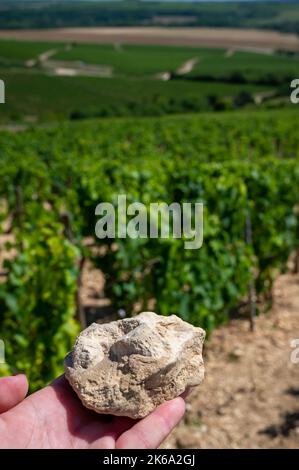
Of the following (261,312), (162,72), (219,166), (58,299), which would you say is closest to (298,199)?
(219,166)

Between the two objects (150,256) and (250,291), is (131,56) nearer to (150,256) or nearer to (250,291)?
(250,291)

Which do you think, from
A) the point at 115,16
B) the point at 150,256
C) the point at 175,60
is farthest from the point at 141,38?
the point at 150,256

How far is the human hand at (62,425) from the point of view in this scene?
7.29 feet

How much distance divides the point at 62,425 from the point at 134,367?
379 millimetres

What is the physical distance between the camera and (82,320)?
617 centimetres

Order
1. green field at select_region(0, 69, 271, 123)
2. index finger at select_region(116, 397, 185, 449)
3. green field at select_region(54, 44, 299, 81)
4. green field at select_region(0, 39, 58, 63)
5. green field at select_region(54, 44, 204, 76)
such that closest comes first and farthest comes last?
index finger at select_region(116, 397, 185, 449), green field at select_region(0, 69, 271, 123), green field at select_region(54, 44, 299, 81), green field at select_region(54, 44, 204, 76), green field at select_region(0, 39, 58, 63)

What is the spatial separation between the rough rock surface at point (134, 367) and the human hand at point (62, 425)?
0.11 metres

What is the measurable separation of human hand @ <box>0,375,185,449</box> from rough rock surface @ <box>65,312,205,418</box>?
0.35 ft

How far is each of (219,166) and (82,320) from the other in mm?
3426

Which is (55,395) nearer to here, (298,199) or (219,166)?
(219,166)

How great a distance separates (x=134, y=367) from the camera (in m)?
2.39

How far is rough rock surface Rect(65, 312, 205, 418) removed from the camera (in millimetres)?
2377

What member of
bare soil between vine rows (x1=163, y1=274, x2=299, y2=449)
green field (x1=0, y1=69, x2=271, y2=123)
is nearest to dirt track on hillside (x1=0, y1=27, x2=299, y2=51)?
green field (x1=0, y1=69, x2=271, y2=123)

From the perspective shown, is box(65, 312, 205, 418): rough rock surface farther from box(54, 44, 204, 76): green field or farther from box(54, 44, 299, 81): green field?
box(54, 44, 204, 76): green field
